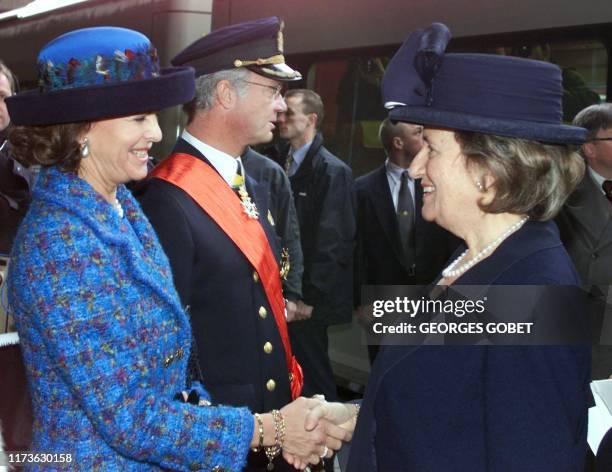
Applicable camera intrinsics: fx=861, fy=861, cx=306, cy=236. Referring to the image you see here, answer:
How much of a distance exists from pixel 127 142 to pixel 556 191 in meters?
1.02

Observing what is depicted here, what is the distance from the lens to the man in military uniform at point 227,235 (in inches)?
102

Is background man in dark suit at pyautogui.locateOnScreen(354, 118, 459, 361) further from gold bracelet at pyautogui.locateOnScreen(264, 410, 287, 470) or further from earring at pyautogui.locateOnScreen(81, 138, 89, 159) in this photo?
earring at pyautogui.locateOnScreen(81, 138, 89, 159)

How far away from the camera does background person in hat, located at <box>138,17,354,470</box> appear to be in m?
2.58

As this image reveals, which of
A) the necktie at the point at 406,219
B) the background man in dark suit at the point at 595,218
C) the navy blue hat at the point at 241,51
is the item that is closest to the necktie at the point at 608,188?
the background man in dark suit at the point at 595,218

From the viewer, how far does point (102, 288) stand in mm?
1887

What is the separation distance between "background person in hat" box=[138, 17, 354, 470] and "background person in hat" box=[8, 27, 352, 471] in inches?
14.7

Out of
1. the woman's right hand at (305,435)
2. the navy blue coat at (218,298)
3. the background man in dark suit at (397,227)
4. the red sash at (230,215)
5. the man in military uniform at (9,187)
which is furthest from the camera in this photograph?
the background man in dark suit at (397,227)

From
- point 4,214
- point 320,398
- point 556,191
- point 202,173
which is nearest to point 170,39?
point 4,214

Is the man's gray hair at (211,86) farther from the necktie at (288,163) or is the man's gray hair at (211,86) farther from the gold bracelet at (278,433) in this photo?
the necktie at (288,163)

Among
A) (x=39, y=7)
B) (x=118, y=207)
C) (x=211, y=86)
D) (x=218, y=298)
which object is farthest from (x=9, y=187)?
(x=39, y=7)

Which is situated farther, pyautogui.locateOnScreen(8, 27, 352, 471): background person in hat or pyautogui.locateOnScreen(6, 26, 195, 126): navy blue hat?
pyautogui.locateOnScreen(6, 26, 195, 126): navy blue hat

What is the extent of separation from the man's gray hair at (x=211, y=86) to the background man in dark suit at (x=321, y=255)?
256cm

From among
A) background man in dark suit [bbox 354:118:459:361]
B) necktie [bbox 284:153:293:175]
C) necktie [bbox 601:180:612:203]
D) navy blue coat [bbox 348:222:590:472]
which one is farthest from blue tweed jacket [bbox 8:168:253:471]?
necktie [bbox 284:153:293:175]

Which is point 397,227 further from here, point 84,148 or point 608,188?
point 84,148
